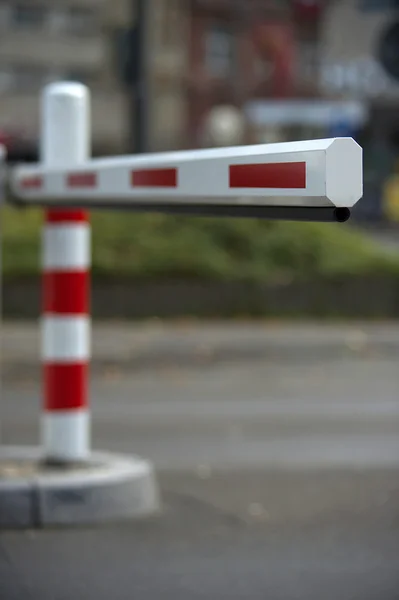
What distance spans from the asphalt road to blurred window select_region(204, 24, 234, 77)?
42155 millimetres

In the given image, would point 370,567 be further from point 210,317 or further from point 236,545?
point 210,317

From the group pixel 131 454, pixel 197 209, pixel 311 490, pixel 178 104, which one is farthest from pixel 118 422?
pixel 178 104

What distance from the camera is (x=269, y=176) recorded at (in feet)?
9.80

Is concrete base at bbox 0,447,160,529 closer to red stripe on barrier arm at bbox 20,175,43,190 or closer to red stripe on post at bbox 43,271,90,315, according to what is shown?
red stripe on post at bbox 43,271,90,315

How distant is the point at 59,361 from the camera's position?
4.95 m

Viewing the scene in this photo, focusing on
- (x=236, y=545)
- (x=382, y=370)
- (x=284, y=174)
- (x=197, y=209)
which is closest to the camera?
(x=284, y=174)

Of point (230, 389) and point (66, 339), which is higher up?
point (66, 339)

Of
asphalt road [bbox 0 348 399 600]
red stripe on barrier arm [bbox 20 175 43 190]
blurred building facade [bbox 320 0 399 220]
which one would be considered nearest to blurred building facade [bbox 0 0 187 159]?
blurred building facade [bbox 320 0 399 220]

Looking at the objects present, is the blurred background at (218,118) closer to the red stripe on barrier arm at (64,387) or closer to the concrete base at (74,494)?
the red stripe on barrier arm at (64,387)

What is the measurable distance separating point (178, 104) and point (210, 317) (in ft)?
125

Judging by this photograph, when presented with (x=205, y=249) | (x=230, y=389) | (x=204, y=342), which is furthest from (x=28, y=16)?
(x=230, y=389)

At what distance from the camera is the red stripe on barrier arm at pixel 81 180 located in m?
4.38

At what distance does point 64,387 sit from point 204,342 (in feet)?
18.5

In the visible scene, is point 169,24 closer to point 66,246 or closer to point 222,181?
point 66,246
